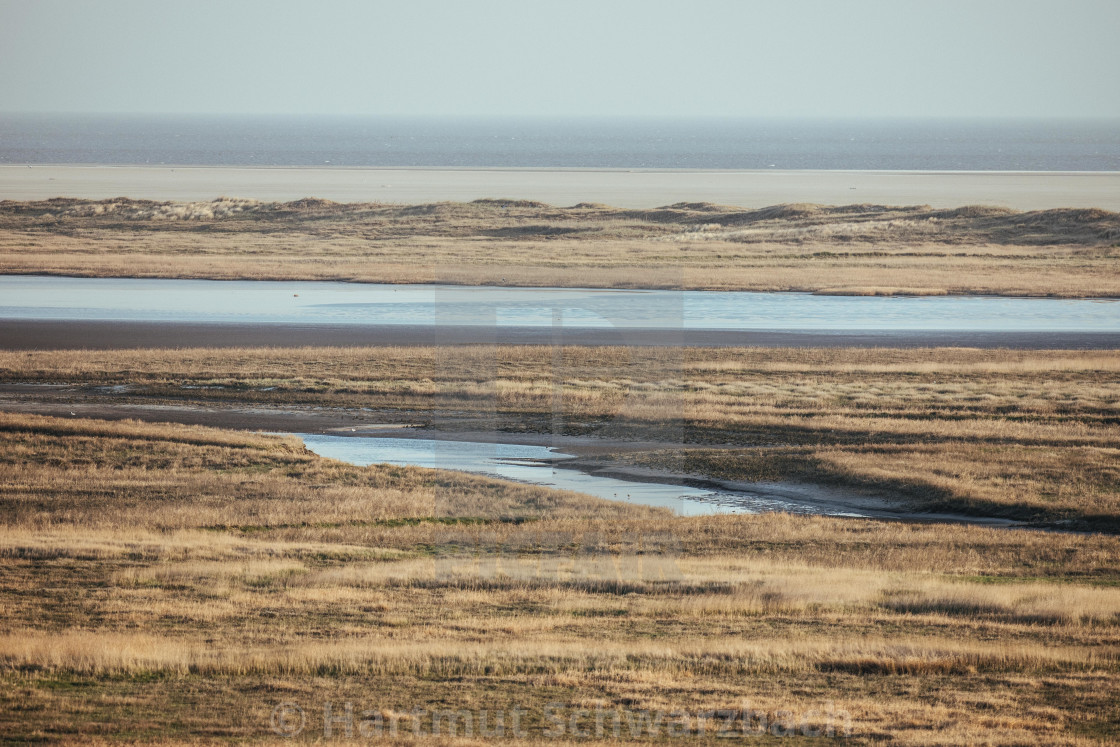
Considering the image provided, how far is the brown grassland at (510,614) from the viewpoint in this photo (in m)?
11.6

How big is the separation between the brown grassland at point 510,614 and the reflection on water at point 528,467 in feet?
4.54

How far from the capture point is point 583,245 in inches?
3137

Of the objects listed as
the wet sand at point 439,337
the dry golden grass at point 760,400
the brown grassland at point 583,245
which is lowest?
the dry golden grass at point 760,400

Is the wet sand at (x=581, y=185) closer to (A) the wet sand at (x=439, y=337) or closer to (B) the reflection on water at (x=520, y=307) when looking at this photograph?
(B) the reflection on water at (x=520, y=307)

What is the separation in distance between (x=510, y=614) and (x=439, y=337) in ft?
104

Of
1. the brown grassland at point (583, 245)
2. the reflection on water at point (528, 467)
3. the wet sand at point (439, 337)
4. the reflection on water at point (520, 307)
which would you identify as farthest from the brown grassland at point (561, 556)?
the brown grassland at point (583, 245)

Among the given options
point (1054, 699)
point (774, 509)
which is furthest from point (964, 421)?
point (1054, 699)

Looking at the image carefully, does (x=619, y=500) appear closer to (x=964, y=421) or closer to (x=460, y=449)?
(x=460, y=449)

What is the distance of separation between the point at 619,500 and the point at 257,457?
8.80 m

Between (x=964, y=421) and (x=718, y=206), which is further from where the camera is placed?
(x=718, y=206)

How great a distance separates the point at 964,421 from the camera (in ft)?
107

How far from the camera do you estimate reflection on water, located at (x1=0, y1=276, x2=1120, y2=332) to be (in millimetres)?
50688

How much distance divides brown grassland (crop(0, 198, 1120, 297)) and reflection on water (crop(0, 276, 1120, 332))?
104 inches

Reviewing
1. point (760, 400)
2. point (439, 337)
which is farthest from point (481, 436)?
point (439, 337)
